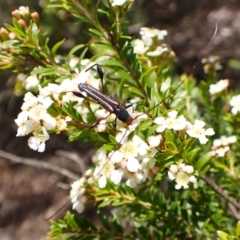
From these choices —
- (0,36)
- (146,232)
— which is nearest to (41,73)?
(0,36)

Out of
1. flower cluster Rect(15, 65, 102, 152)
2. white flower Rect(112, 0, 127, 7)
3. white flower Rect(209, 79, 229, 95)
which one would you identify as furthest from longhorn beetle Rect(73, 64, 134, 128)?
white flower Rect(209, 79, 229, 95)

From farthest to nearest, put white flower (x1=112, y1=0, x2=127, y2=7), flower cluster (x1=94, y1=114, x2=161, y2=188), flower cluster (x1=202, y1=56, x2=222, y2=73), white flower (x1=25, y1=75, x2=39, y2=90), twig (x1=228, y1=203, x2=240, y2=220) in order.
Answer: flower cluster (x1=202, y1=56, x2=222, y2=73), twig (x1=228, y1=203, x2=240, y2=220), white flower (x1=25, y1=75, x2=39, y2=90), white flower (x1=112, y1=0, x2=127, y2=7), flower cluster (x1=94, y1=114, x2=161, y2=188)

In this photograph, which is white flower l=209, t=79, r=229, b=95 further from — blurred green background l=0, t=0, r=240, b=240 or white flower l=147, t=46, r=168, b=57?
blurred green background l=0, t=0, r=240, b=240

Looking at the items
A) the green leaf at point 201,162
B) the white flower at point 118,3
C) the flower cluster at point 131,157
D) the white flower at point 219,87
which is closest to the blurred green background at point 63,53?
the white flower at point 219,87

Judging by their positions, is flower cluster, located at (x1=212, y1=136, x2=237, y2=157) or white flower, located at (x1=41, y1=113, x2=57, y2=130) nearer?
white flower, located at (x1=41, y1=113, x2=57, y2=130)

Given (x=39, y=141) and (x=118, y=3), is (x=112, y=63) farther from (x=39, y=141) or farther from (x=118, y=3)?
(x=39, y=141)

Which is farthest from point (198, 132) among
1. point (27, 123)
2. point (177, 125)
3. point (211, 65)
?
point (211, 65)

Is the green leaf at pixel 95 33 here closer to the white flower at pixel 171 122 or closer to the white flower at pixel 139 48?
the white flower at pixel 139 48

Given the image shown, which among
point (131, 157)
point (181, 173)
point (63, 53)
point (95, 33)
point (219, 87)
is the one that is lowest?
point (63, 53)
